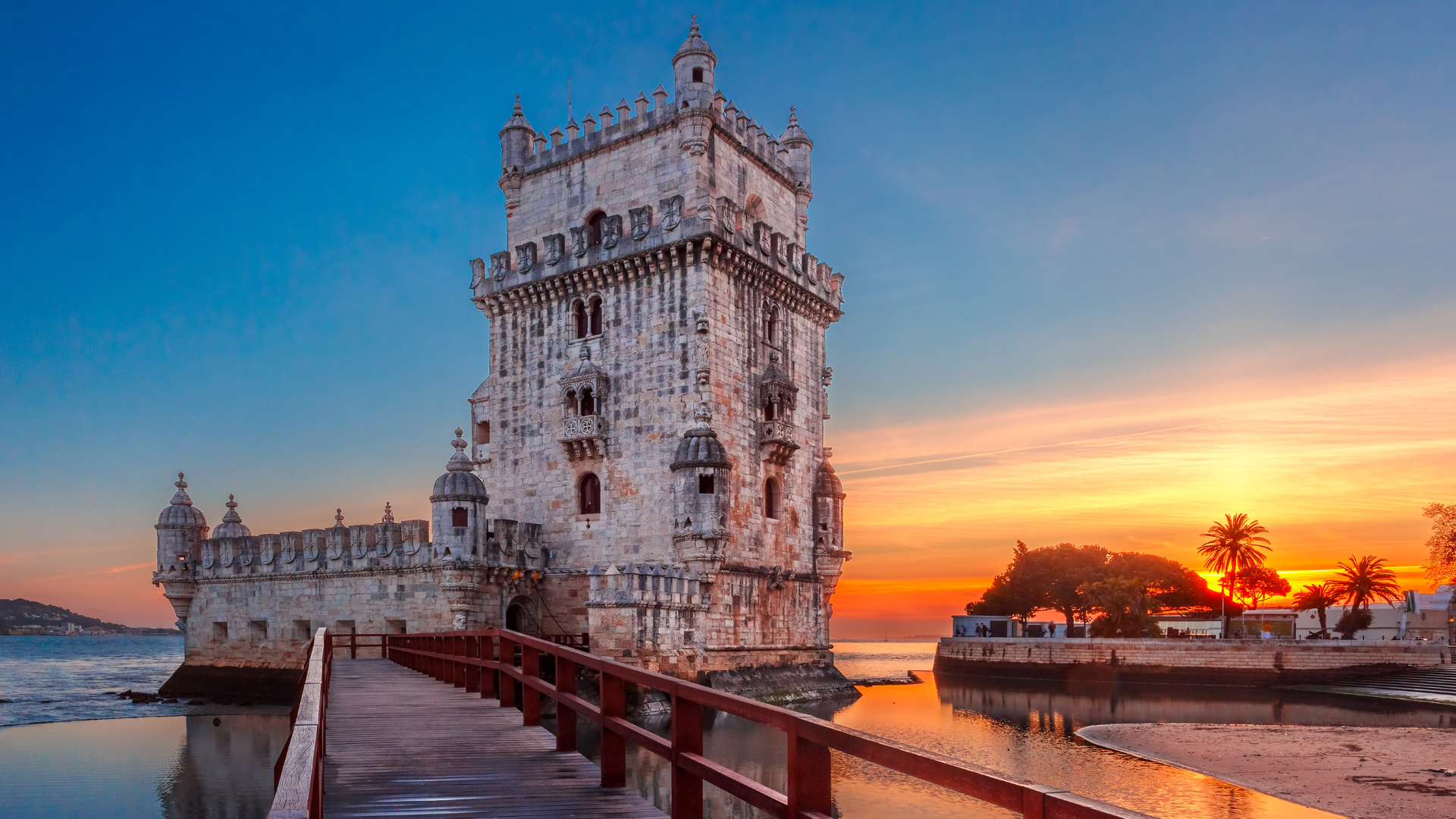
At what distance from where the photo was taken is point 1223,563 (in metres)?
63.5

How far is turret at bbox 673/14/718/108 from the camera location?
3466 centimetres

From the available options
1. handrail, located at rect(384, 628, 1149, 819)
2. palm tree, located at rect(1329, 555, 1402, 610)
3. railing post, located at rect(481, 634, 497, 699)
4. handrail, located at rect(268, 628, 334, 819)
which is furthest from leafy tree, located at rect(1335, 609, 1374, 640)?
handrail, located at rect(268, 628, 334, 819)

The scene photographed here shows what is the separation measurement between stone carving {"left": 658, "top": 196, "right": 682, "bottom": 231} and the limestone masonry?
6 cm

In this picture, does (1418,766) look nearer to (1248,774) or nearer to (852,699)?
(1248,774)

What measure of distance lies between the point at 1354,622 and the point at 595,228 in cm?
4542

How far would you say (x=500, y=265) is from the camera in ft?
124

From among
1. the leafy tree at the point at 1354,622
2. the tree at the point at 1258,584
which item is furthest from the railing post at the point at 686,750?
the tree at the point at 1258,584

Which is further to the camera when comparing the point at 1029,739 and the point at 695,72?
the point at 695,72

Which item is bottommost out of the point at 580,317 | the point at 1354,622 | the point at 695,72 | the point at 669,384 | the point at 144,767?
the point at 1354,622

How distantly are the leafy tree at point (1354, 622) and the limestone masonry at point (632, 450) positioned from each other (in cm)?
3306

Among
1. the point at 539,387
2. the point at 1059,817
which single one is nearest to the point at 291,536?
the point at 539,387

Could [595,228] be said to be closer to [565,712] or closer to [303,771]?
[565,712]

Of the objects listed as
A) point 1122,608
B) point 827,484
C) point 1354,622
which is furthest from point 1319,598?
point 827,484

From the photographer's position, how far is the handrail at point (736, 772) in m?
4.27
